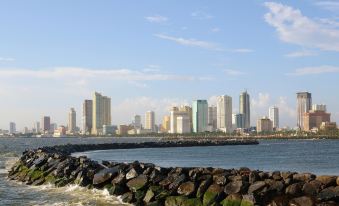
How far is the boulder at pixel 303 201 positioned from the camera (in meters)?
14.9

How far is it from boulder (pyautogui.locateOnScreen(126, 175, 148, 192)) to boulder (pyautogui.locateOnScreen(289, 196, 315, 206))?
6804 mm

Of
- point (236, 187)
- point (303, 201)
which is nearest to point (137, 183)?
point (236, 187)

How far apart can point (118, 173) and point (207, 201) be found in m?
6.37

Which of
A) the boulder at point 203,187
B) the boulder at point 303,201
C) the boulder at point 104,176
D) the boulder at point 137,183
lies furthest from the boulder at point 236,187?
the boulder at point 104,176

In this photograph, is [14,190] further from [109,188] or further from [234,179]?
[234,179]

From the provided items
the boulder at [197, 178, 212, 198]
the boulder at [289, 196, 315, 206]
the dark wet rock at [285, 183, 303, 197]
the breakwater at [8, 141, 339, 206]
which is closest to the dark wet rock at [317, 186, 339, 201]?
the breakwater at [8, 141, 339, 206]

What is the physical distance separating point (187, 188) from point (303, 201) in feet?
15.9

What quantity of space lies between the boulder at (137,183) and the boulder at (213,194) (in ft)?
11.3

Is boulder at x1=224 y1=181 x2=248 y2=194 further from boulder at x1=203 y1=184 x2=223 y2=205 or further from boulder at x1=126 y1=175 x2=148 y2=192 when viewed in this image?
boulder at x1=126 y1=175 x2=148 y2=192

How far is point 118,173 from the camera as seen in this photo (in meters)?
22.5

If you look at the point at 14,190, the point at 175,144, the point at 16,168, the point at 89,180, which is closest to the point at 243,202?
the point at 89,180

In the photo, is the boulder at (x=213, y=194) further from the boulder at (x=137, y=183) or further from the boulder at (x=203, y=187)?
the boulder at (x=137, y=183)

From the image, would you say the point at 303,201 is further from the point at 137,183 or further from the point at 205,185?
the point at 137,183

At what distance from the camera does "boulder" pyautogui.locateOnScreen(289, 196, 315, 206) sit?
14914 mm
